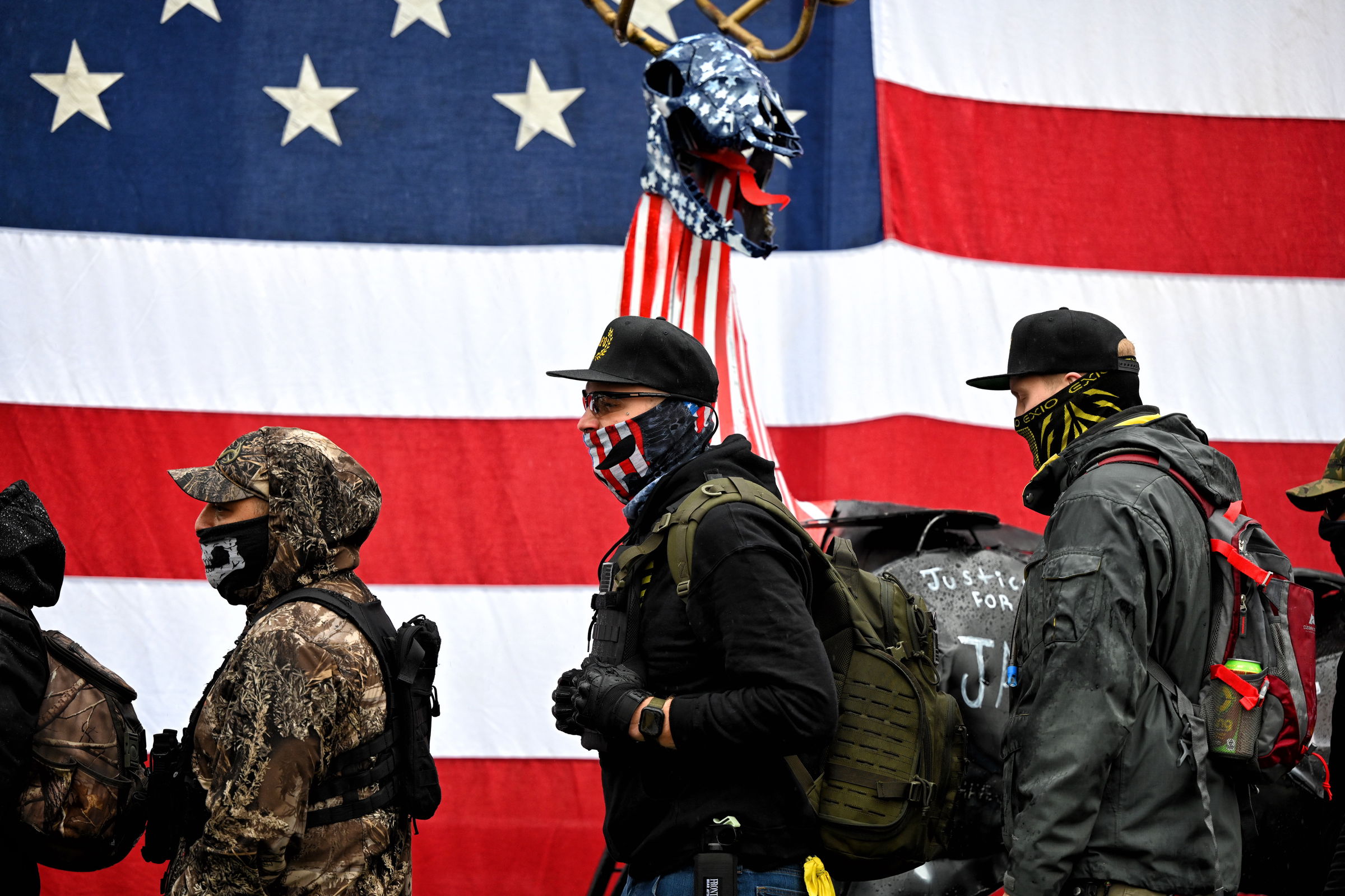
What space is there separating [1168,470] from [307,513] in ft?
5.03

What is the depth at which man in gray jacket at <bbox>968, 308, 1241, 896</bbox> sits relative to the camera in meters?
1.90

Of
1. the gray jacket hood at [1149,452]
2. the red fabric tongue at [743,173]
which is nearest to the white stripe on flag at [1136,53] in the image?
the red fabric tongue at [743,173]

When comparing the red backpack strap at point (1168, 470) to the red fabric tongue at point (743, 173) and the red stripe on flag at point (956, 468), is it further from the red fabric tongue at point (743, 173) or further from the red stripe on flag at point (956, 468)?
the red stripe on flag at point (956, 468)

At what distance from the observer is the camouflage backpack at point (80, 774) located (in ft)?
7.22

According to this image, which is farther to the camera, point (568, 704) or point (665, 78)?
point (665, 78)

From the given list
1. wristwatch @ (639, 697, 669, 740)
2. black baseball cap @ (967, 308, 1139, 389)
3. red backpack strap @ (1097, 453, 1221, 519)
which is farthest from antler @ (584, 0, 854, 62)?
wristwatch @ (639, 697, 669, 740)

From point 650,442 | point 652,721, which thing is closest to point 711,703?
point 652,721

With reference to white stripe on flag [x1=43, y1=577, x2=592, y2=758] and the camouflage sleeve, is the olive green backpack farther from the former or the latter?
white stripe on flag [x1=43, y1=577, x2=592, y2=758]

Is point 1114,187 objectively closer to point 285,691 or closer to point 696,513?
point 696,513

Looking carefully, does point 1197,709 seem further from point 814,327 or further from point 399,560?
point 399,560

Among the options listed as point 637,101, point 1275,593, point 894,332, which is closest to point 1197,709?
point 1275,593

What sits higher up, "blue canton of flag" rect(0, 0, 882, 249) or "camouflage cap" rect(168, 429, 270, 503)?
"blue canton of flag" rect(0, 0, 882, 249)

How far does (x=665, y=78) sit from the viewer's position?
3.19 meters

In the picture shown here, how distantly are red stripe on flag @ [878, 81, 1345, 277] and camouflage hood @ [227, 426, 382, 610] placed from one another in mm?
2790
